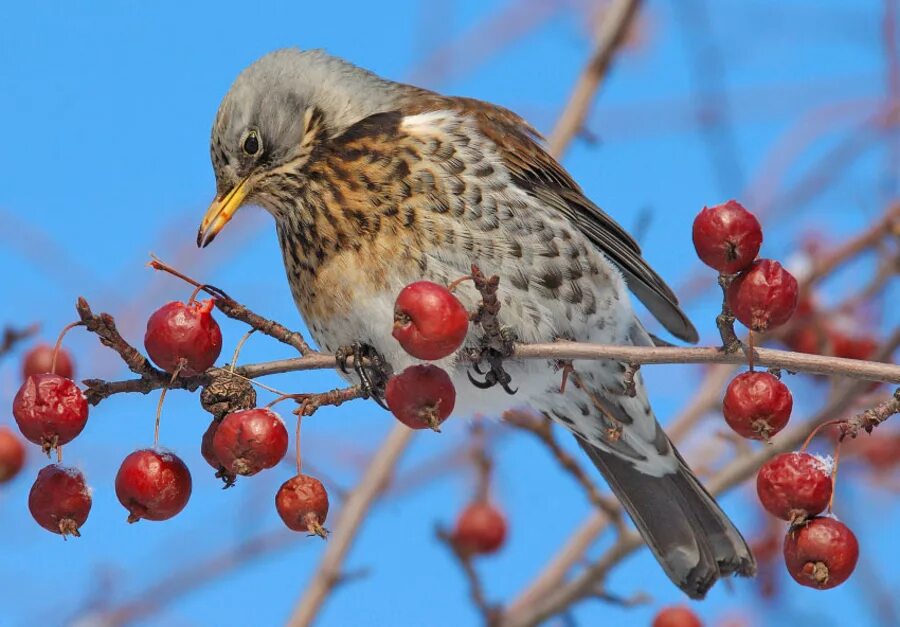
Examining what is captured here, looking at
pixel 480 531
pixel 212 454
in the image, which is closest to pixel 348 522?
pixel 480 531

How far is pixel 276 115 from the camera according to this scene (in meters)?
3.49

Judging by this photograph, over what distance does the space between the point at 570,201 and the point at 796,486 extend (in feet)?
5.29

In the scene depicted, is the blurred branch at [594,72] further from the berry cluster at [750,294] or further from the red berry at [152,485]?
the red berry at [152,485]

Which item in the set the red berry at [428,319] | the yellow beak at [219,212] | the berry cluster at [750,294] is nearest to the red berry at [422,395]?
the red berry at [428,319]

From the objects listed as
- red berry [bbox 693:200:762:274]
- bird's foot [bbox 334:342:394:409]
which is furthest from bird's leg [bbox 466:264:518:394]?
red berry [bbox 693:200:762:274]

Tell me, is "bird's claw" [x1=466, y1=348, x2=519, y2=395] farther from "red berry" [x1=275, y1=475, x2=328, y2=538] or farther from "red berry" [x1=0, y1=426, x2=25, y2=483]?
"red berry" [x1=0, y1=426, x2=25, y2=483]

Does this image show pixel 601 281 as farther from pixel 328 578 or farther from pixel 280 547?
pixel 280 547

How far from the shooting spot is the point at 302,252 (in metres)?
3.31

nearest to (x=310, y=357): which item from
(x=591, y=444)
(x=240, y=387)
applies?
(x=240, y=387)

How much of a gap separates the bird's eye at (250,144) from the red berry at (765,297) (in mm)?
1714

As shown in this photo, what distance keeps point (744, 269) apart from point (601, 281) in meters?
1.20

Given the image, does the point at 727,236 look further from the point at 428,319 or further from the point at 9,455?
the point at 9,455

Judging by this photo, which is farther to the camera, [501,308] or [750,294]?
[501,308]

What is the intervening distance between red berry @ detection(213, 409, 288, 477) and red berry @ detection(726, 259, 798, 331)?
90 centimetres
